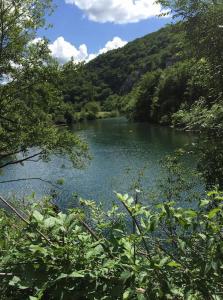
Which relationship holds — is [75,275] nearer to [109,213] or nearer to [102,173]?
[109,213]

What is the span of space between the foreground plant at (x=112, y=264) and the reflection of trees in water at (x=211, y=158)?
27.8 ft

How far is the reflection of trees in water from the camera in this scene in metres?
10.5

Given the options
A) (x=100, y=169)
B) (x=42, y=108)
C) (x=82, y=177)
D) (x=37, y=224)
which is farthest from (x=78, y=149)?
(x=100, y=169)

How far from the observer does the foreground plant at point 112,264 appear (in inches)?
78.3

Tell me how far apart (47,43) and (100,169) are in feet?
76.2

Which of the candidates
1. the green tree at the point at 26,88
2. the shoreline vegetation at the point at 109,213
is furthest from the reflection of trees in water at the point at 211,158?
the green tree at the point at 26,88

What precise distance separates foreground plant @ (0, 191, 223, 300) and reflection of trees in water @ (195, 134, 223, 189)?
8471 millimetres

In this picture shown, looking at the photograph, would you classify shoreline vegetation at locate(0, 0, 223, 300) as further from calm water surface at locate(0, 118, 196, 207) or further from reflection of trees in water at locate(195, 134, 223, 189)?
calm water surface at locate(0, 118, 196, 207)

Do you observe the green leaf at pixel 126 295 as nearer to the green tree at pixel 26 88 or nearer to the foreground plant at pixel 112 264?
the foreground plant at pixel 112 264

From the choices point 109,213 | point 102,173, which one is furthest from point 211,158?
point 102,173

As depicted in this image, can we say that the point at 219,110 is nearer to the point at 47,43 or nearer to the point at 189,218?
the point at 189,218

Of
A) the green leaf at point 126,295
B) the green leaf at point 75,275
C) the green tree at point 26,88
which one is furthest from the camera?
the green tree at point 26,88

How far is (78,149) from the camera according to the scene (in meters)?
18.0

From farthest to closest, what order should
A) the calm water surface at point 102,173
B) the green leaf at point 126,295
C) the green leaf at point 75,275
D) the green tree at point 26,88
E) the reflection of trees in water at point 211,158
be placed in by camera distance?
the calm water surface at point 102,173 → the green tree at point 26,88 → the reflection of trees in water at point 211,158 → the green leaf at point 75,275 → the green leaf at point 126,295
